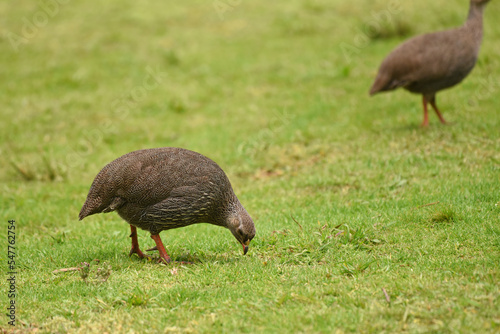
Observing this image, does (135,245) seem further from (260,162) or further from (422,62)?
(422,62)

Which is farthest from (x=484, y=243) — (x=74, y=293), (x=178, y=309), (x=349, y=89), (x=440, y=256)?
(x=349, y=89)

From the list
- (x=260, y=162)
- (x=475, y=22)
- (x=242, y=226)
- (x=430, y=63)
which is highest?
(x=475, y=22)

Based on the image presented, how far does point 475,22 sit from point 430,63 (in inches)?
49.2

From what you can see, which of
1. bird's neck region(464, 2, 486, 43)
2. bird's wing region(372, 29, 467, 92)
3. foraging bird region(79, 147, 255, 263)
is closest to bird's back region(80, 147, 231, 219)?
foraging bird region(79, 147, 255, 263)

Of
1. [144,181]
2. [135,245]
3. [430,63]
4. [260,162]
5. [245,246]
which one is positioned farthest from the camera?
[260,162]

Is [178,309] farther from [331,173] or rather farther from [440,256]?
[331,173]

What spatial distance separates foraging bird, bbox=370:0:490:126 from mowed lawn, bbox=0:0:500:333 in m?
0.77

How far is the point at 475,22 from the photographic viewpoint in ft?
29.8

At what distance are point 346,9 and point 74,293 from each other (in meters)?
13.1

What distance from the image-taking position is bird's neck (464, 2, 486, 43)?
Answer: 8.95m

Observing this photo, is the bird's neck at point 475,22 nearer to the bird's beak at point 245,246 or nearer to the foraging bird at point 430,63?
the foraging bird at point 430,63

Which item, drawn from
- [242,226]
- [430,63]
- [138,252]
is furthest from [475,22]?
[138,252]

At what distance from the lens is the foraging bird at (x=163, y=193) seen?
5.50 m

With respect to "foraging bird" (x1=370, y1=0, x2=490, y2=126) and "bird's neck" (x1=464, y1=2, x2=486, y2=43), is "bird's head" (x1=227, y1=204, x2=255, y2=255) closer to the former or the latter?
"foraging bird" (x1=370, y1=0, x2=490, y2=126)
